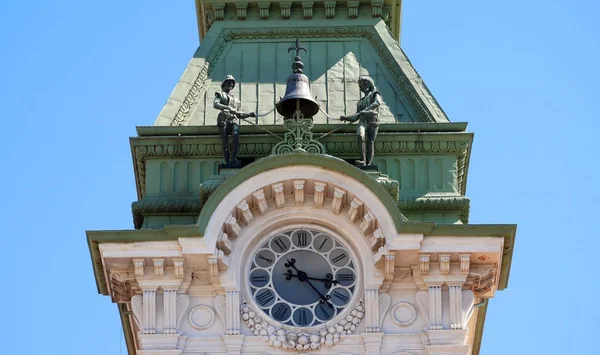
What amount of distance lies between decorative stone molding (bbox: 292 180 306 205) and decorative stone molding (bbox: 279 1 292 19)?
7.87 meters

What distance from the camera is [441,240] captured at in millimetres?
40844

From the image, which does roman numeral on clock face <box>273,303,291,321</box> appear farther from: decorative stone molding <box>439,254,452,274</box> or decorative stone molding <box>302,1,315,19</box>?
decorative stone molding <box>302,1,315,19</box>

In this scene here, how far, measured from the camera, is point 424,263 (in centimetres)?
4078

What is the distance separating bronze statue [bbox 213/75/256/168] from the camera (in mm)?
42562

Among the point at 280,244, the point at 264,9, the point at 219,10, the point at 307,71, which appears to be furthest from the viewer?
the point at 219,10

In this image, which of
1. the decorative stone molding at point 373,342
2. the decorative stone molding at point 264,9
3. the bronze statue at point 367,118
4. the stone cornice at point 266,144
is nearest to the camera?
the decorative stone molding at point 373,342

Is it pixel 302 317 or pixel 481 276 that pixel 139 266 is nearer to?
pixel 302 317

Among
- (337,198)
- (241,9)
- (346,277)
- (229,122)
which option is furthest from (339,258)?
(241,9)

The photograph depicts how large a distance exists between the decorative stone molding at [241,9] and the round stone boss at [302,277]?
26.5 feet

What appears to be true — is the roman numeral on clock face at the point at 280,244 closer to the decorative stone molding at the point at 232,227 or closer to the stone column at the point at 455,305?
the decorative stone molding at the point at 232,227

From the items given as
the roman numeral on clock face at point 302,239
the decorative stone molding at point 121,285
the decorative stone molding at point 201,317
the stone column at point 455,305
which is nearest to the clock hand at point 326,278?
the roman numeral on clock face at point 302,239

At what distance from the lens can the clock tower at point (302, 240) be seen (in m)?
40.6

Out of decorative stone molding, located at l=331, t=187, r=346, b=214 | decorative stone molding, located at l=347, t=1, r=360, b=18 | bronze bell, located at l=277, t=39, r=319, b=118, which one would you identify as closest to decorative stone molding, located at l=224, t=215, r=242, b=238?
decorative stone molding, located at l=331, t=187, r=346, b=214

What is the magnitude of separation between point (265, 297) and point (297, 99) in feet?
13.9
